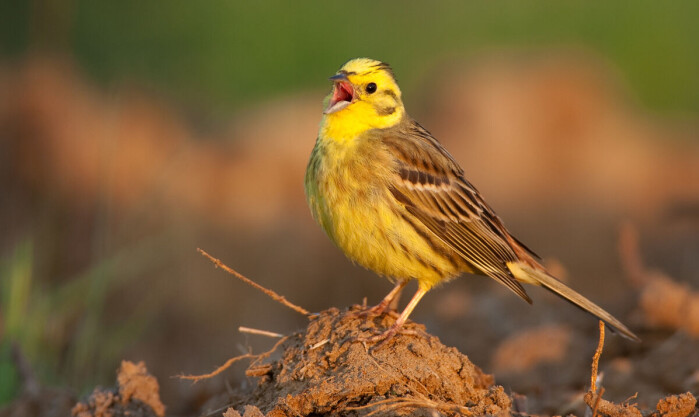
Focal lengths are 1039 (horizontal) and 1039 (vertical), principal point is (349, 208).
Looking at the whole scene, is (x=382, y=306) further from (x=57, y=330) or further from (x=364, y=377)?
(x=57, y=330)

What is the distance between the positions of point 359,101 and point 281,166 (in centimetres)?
597

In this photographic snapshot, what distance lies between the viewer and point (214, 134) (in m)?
12.4

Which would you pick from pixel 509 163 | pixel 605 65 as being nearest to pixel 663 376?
pixel 509 163

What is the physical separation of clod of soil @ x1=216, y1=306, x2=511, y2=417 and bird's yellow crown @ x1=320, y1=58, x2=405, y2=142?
3.58 ft

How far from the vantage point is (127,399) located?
5.26 metres

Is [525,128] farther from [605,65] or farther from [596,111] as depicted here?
[605,65]

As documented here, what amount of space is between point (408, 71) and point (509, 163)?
3640 millimetres

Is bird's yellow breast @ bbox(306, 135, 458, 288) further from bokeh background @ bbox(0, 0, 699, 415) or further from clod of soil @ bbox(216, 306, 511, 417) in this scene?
bokeh background @ bbox(0, 0, 699, 415)

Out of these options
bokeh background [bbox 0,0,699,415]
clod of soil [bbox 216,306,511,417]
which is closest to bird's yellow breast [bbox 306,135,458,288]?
clod of soil [bbox 216,306,511,417]

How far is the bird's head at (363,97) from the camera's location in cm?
580

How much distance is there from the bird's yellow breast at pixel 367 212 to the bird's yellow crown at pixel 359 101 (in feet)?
0.29

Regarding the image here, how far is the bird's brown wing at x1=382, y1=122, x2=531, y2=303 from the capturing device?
5.76 m

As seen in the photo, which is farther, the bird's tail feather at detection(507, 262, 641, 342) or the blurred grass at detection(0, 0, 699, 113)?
the blurred grass at detection(0, 0, 699, 113)

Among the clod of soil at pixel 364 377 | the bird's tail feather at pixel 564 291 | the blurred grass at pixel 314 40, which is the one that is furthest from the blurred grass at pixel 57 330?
the blurred grass at pixel 314 40
